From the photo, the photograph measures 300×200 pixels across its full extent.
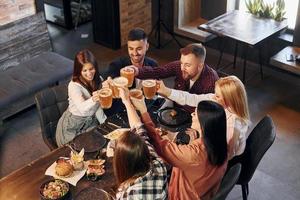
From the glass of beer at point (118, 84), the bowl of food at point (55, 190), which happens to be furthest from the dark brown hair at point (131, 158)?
the glass of beer at point (118, 84)

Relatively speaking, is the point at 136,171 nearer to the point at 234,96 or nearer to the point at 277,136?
the point at 234,96

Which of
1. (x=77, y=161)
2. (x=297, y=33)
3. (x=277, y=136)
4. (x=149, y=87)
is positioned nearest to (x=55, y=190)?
(x=77, y=161)

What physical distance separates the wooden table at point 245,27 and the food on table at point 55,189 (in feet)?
9.69

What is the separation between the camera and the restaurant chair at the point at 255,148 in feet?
10.3

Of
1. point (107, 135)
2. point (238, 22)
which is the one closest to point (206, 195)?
point (107, 135)

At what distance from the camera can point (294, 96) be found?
534 cm

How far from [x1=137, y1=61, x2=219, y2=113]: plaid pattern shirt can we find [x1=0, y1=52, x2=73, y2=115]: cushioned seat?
5.06 ft

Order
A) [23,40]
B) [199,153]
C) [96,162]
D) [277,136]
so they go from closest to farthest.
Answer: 1. [199,153]
2. [96,162]
3. [277,136]
4. [23,40]

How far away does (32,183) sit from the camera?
2.80 metres

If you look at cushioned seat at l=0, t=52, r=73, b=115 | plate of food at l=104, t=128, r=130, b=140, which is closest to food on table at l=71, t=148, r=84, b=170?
plate of food at l=104, t=128, r=130, b=140

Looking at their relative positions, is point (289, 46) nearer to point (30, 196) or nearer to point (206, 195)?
point (206, 195)

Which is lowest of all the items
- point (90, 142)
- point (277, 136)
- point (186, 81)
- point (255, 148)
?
point (277, 136)

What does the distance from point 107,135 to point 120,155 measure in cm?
93

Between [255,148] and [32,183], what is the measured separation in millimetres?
1526
